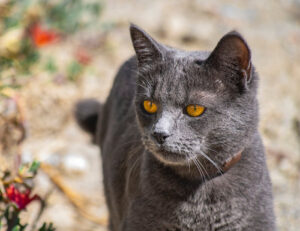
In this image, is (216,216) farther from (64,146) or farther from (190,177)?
(64,146)

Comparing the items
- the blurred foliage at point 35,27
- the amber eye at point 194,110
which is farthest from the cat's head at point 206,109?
the blurred foliage at point 35,27

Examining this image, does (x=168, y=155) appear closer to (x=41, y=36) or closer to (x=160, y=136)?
(x=160, y=136)

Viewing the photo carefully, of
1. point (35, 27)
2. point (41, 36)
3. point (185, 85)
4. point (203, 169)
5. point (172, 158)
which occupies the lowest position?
point (41, 36)

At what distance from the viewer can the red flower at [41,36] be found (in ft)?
13.7

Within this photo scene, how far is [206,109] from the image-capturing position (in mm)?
1845

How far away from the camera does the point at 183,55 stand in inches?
78.7

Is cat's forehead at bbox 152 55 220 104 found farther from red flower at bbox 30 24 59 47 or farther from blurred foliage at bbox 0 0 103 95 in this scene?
red flower at bbox 30 24 59 47

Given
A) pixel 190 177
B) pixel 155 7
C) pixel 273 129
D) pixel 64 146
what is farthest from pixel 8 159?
pixel 155 7

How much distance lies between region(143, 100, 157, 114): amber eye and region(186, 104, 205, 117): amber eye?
0.51 feet

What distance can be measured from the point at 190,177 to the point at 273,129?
1998 millimetres

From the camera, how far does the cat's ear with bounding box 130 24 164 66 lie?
1976mm

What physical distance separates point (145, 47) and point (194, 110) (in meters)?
0.38

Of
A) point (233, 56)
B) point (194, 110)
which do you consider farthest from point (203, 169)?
point (233, 56)

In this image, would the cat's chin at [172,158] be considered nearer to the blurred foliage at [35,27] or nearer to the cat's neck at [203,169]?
the cat's neck at [203,169]
